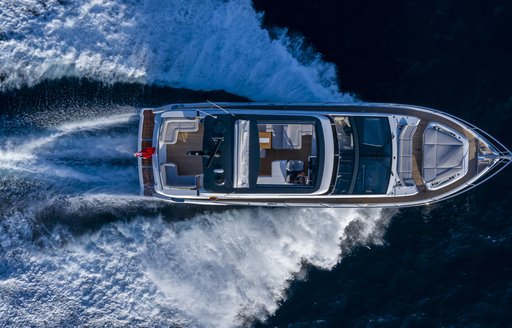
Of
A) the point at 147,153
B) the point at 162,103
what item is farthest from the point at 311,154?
the point at 162,103

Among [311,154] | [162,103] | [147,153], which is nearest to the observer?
[147,153]

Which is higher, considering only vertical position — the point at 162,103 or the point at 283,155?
the point at 162,103

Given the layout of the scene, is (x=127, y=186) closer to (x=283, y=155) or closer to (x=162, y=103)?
(x=162, y=103)

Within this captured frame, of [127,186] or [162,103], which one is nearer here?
[127,186]

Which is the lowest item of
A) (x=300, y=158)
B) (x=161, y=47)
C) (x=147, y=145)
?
(x=300, y=158)

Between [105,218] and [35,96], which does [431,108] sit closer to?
[105,218]

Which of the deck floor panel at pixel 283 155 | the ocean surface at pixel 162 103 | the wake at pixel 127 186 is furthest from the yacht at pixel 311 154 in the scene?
the wake at pixel 127 186

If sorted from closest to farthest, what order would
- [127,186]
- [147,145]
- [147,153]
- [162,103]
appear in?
1. [147,153]
2. [147,145]
3. [127,186]
4. [162,103]
